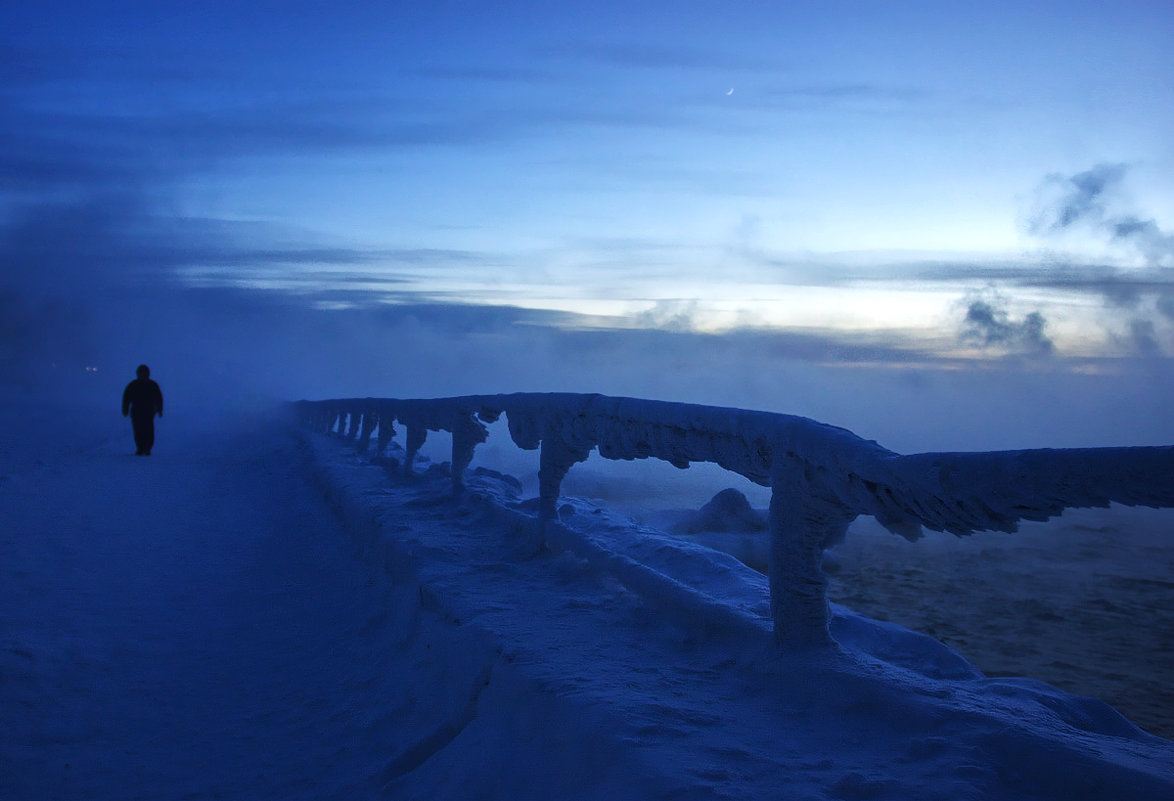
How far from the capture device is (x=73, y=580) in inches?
243

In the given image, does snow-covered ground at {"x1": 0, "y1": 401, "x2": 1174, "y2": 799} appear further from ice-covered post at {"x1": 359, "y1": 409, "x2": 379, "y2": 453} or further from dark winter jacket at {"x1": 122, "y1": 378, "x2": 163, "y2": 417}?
dark winter jacket at {"x1": 122, "y1": 378, "x2": 163, "y2": 417}

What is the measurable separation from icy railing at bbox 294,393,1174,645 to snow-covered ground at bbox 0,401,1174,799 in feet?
1.55

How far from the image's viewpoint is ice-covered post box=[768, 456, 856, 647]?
3.51 meters

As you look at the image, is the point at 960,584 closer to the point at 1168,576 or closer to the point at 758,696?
the point at 1168,576

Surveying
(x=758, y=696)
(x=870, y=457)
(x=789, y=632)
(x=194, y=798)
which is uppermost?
(x=870, y=457)

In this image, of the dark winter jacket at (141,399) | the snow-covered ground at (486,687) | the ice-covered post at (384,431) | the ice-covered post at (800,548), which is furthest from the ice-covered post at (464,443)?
the dark winter jacket at (141,399)

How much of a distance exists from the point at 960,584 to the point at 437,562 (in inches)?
182

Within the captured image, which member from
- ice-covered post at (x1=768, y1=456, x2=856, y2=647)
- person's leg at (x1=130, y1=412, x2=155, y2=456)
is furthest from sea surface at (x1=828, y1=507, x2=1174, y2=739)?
person's leg at (x1=130, y1=412, x2=155, y2=456)

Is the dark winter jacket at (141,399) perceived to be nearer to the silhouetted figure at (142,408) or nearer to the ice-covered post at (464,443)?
the silhouetted figure at (142,408)

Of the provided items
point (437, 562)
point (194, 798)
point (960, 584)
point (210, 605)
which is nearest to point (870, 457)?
point (194, 798)

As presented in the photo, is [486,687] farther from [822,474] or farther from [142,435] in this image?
[142,435]

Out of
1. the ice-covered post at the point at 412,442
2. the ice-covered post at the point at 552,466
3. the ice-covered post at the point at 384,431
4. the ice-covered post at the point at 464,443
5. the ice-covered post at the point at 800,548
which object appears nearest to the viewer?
the ice-covered post at the point at 800,548

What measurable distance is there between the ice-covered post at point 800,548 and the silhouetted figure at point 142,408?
15.6 meters

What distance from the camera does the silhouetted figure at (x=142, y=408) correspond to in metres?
15.9
